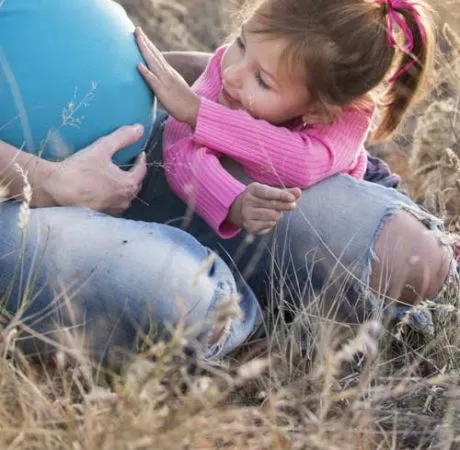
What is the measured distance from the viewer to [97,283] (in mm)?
2125

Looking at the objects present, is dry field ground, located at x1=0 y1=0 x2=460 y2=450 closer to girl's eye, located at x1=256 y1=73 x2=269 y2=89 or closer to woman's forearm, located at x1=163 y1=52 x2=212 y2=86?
girl's eye, located at x1=256 y1=73 x2=269 y2=89

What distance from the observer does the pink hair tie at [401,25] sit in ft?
8.16

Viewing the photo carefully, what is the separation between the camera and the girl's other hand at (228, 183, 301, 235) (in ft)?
7.31

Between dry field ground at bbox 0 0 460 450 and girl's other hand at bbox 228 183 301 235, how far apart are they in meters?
0.21

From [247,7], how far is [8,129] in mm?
755

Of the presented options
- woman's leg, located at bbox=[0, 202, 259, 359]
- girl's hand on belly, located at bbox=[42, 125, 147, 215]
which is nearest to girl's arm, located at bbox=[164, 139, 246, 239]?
girl's hand on belly, located at bbox=[42, 125, 147, 215]

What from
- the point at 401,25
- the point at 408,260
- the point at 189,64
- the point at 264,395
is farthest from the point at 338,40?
the point at 264,395

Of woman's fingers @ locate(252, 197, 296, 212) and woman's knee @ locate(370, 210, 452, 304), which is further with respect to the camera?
woman's knee @ locate(370, 210, 452, 304)

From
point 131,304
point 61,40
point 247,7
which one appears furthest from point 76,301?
point 247,7

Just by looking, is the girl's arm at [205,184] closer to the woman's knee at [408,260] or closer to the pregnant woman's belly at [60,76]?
the pregnant woman's belly at [60,76]

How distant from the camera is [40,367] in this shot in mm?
2207

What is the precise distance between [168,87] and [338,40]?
0.41 m

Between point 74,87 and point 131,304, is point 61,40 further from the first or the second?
point 131,304

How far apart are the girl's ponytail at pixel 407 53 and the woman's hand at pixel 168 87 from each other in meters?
0.49
